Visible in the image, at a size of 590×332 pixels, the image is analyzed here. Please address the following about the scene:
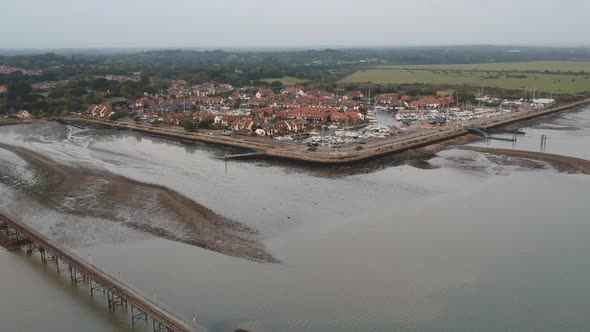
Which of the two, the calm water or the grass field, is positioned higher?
the grass field

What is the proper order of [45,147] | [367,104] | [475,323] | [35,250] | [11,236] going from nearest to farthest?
[475,323], [35,250], [11,236], [45,147], [367,104]

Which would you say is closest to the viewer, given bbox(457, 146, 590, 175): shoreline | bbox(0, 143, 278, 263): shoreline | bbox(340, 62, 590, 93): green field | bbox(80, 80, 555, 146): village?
bbox(0, 143, 278, 263): shoreline

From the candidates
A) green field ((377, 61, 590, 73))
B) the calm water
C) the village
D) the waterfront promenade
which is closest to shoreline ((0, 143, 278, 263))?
the calm water

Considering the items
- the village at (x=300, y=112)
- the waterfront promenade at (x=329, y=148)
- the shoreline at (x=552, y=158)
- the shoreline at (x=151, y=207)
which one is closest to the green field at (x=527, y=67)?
the village at (x=300, y=112)

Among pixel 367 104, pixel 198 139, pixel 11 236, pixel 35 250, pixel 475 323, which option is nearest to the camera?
pixel 475 323

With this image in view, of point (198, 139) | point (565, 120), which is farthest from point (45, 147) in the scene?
point (565, 120)

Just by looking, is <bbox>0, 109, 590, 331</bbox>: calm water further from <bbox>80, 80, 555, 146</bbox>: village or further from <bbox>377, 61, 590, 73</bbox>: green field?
<bbox>377, 61, 590, 73</bbox>: green field

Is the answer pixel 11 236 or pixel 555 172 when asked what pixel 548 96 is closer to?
pixel 555 172

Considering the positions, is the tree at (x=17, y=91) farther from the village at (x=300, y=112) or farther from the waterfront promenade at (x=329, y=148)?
the waterfront promenade at (x=329, y=148)
